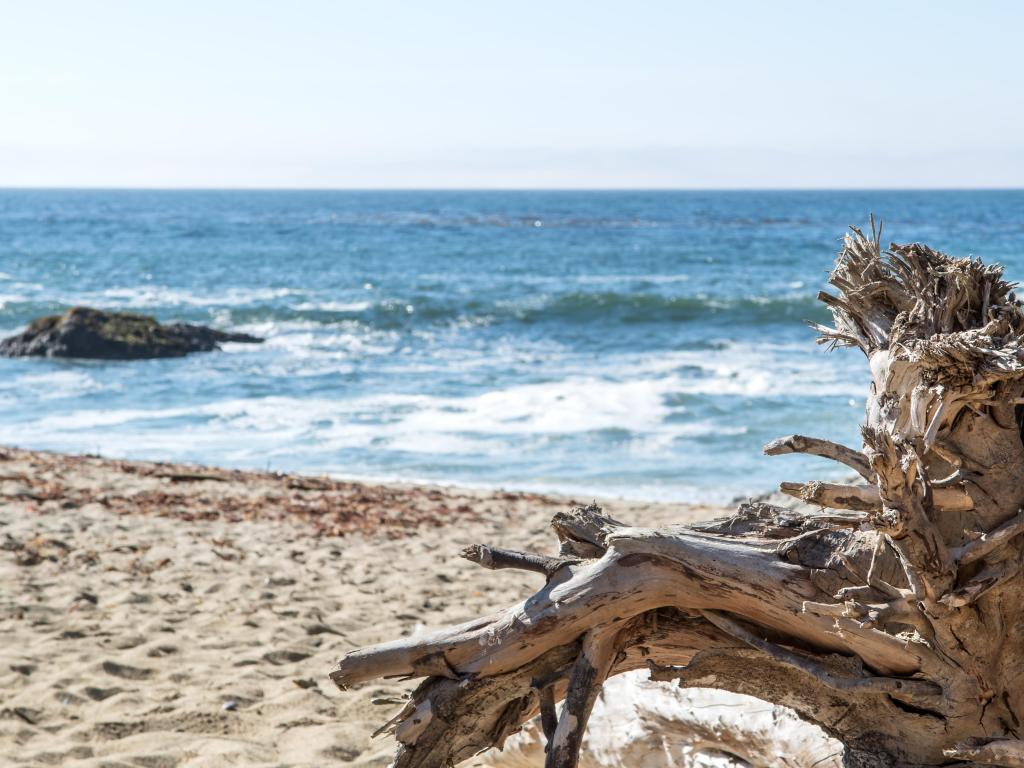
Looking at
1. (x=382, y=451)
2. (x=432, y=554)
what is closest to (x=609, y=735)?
(x=432, y=554)

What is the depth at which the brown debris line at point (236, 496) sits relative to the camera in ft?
28.8

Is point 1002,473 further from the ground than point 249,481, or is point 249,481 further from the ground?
point 1002,473

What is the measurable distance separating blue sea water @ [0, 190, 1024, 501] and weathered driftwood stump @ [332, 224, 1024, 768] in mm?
3659

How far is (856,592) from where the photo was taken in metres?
2.71

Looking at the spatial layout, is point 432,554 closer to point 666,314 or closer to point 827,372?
point 827,372

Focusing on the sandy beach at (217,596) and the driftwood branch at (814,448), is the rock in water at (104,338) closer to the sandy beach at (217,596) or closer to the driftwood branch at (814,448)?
the sandy beach at (217,596)

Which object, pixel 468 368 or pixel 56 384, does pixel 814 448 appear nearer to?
pixel 468 368

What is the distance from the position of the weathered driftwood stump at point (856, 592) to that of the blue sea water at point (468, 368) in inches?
144

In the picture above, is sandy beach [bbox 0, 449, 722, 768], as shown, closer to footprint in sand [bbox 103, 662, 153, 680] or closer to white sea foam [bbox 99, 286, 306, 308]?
footprint in sand [bbox 103, 662, 153, 680]

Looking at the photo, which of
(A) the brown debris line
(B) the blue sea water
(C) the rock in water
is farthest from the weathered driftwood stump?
(C) the rock in water

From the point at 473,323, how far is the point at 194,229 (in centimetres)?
4167

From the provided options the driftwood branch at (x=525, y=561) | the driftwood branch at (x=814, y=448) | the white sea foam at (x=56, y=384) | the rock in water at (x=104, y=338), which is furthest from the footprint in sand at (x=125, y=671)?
the rock in water at (x=104, y=338)

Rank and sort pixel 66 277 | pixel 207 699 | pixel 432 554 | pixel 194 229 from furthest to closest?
1. pixel 194 229
2. pixel 66 277
3. pixel 432 554
4. pixel 207 699

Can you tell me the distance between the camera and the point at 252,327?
1035 inches
